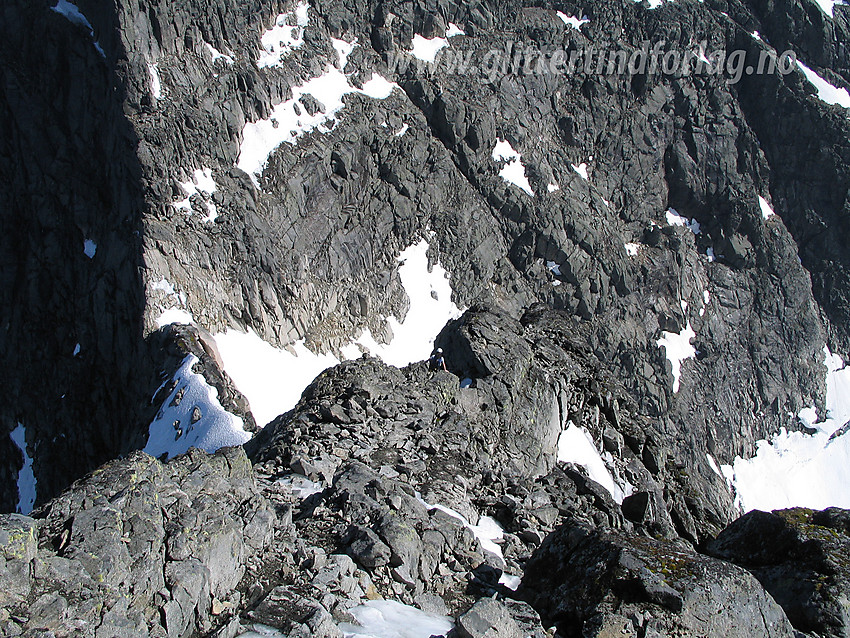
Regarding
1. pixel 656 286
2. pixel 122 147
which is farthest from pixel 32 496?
pixel 656 286

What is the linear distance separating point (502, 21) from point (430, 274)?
40351 mm

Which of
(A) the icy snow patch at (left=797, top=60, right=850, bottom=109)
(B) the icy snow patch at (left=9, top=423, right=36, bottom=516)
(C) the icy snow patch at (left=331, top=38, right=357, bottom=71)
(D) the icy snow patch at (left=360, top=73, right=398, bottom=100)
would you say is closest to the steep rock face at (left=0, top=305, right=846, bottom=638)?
(B) the icy snow patch at (left=9, top=423, right=36, bottom=516)

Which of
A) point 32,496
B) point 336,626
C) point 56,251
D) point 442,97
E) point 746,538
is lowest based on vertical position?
point 336,626

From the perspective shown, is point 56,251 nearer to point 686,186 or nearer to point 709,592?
point 709,592

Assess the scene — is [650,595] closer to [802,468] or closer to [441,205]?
[441,205]

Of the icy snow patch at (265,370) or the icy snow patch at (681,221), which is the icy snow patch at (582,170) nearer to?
the icy snow patch at (681,221)

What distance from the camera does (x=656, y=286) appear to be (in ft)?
289

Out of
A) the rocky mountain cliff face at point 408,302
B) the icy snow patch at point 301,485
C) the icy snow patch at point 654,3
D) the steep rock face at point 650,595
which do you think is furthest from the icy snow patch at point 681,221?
the steep rock face at point 650,595

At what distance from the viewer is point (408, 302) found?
7175 cm

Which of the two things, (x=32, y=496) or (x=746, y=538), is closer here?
(x=746, y=538)

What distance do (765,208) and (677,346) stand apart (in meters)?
31.4

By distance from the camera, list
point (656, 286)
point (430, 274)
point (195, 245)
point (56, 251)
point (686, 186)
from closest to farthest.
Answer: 1. point (195, 245)
2. point (56, 251)
3. point (430, 274)
4. point (656, 286)
5. point (686, 186)

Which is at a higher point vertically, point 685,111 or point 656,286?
point 685,111

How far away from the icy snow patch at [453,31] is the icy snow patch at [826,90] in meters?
58.0
